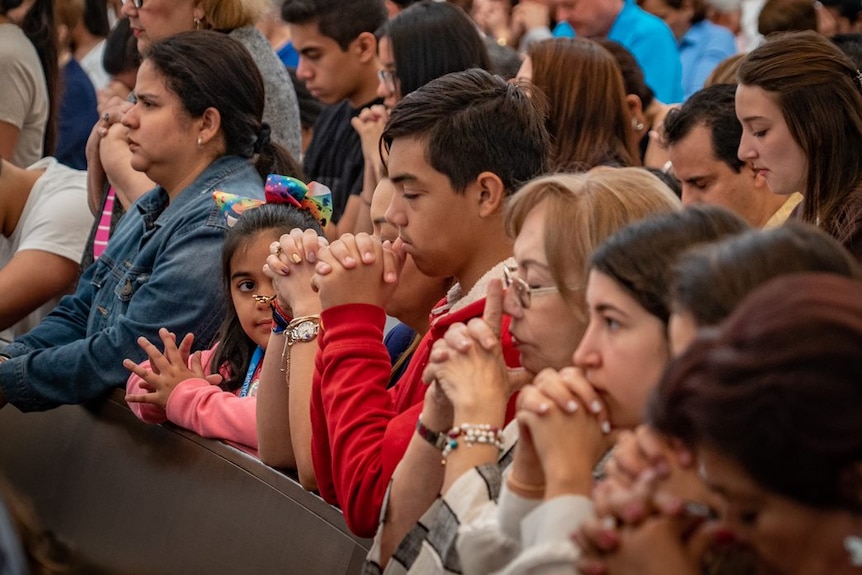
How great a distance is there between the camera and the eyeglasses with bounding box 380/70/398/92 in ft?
15.5

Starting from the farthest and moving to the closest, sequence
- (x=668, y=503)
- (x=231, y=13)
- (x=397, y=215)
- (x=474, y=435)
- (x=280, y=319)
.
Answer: (x=231, y=13), (x=280, y=319), (x=397, y=215), (x=474, y=435), (x=668, y=503)

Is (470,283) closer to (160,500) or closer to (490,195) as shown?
(490,195)

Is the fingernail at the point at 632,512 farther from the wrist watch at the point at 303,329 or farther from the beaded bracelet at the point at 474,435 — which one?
the wrist watch at the point at 303,329

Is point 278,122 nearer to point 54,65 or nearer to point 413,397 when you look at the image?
point 54,65

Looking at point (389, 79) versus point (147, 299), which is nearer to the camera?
point (147, 299)

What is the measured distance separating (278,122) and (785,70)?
91.2 inches

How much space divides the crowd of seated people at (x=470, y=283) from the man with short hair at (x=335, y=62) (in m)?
0.01

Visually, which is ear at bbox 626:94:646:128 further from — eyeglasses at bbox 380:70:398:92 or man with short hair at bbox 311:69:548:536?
man with short hair at bbox 311:69:548:536

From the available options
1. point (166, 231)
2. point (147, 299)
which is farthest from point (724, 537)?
point (166, 231)

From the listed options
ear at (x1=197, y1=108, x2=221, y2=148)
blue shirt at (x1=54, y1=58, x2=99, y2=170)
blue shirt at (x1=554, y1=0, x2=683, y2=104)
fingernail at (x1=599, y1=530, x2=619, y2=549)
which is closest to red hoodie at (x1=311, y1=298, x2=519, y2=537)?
fingernail at (x1=599, y1=530, x2=619, y2=549)

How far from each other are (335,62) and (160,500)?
8.75ft

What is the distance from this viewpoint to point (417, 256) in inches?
106

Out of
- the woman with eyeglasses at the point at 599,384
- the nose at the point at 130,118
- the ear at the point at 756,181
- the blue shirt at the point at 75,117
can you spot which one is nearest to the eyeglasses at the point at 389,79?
the nose at the point at 130,118

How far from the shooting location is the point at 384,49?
482 centimetres
